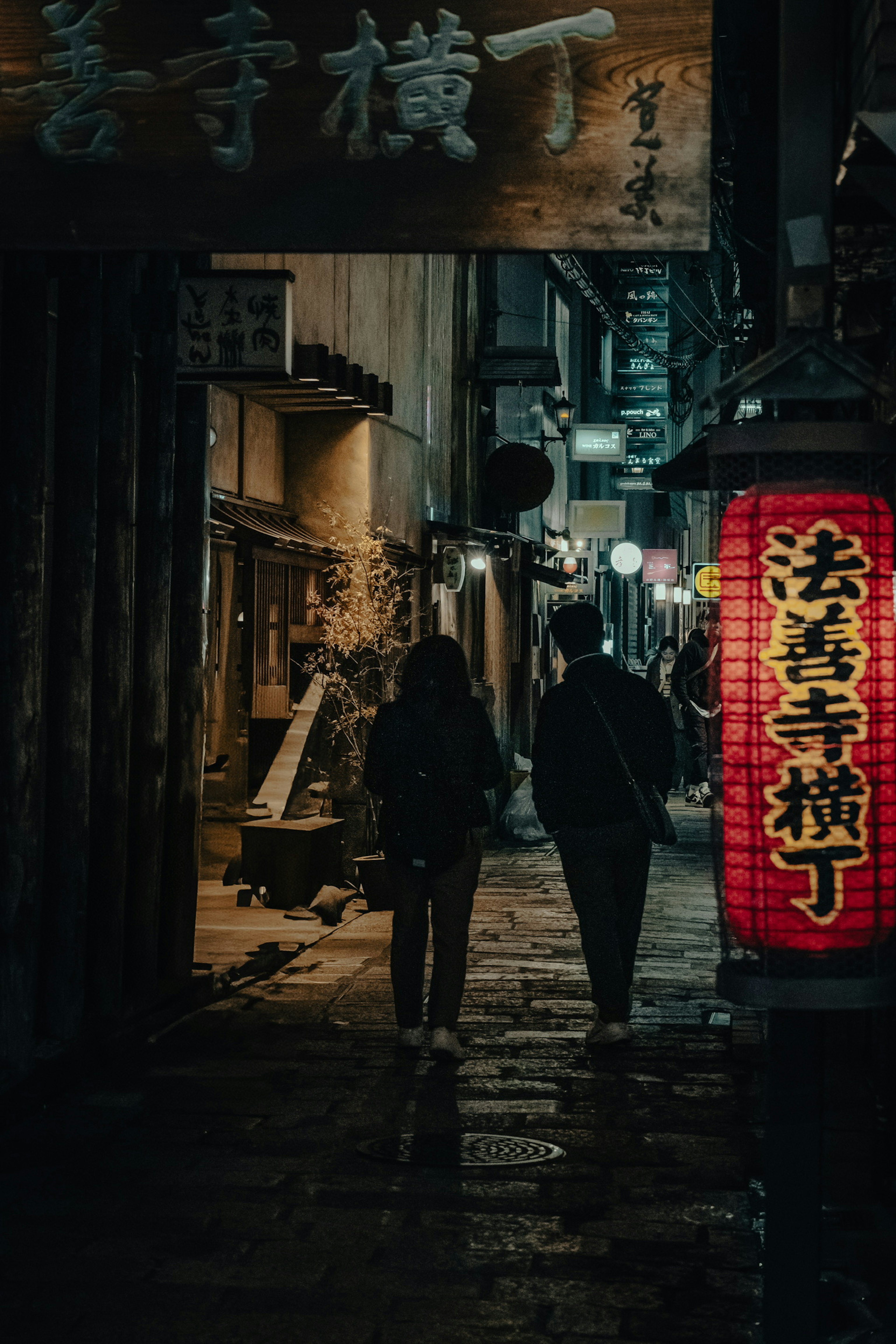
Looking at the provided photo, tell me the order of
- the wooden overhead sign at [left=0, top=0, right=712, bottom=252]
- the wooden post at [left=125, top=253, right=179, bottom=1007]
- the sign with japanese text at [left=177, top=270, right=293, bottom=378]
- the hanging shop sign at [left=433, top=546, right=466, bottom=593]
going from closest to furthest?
the wooden overhead sign at [left=0, top=0, right=712, bottom=252]
the wooden post at [left=125, top=253, right=179, bottom=1007]
the sign with japanese text at [left=177, top=270, right=293, bottom=378]
the hanging shop sign at [left=433, top=546, right=466, bottom=593]

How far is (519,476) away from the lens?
2409 centimetres

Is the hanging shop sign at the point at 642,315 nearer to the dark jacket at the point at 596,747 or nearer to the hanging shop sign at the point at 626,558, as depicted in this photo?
the hanging shop sign at the point at 626,558

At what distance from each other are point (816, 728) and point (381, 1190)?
330 centimetres

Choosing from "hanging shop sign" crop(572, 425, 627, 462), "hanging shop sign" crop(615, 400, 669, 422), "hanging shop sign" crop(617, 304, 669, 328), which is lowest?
"hanging shop sign" crop(572, 425, 627, 462)

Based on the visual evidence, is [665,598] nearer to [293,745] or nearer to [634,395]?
[634,395]

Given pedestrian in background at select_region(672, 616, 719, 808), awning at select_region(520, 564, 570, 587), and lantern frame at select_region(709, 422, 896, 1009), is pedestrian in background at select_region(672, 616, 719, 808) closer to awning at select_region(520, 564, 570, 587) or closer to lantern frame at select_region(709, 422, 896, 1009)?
awning at select_region(520, 564, 570, 587)

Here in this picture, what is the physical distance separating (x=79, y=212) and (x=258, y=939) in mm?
7955

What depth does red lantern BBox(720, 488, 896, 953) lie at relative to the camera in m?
4.36

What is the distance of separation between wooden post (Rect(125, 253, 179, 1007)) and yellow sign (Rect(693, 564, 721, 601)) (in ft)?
59.7

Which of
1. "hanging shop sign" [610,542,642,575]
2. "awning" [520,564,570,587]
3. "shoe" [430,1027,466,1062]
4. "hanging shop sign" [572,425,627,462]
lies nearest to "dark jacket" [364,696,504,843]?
"shoe" [430,1027,466,1062]

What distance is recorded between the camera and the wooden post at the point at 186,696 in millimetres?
9898

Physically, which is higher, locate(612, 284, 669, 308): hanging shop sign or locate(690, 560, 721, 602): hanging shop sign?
Answer: locate(612, 284, 669, 308): hanging shop sign

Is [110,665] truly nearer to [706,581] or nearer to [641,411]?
[706,581]

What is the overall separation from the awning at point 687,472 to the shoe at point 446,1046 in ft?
13.7
